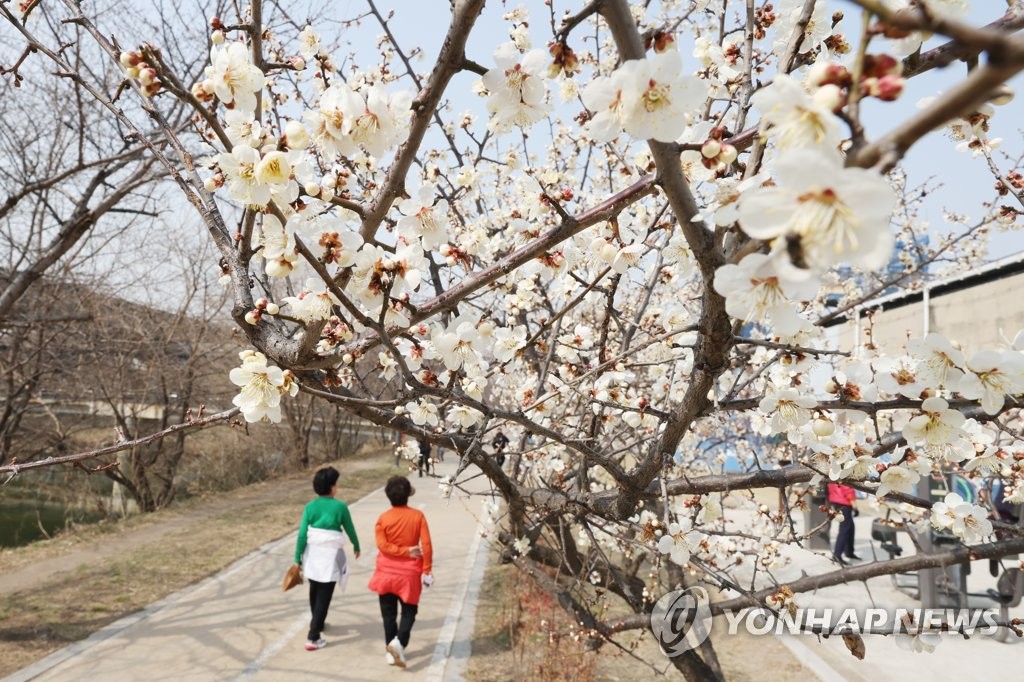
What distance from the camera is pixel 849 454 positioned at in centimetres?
183

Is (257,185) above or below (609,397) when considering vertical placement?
above

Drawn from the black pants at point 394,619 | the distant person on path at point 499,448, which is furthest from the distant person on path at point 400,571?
the distant person on path at point 499,448

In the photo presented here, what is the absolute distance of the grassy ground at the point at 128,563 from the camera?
4574 millimetres

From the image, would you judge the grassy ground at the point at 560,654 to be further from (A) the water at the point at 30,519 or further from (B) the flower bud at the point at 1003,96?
(A) the water at the point at 30,519

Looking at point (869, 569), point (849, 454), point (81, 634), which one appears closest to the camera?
point (849, 454)

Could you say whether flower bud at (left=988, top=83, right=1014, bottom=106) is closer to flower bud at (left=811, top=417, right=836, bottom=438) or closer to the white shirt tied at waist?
flower bud at (left=811, top=417, right=836, bottom=438)

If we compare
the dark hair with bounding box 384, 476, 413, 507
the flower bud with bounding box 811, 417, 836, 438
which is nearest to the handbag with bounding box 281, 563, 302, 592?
the dark hair with bounding box 384, 476, 413, 507

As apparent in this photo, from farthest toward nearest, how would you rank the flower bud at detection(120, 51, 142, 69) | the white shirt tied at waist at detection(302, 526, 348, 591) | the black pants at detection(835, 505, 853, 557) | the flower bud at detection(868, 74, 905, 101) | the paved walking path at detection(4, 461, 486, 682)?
the black pants at detection(835, 505, 853, 557), the white shirt tied at waist at detection(302, 526, 348, 591), the paved walking path at detection(4, 461, 486, 682), the flower bud at detection(120, 51, 142, 69), the flower bud at detection(868, 74, 905, 101)

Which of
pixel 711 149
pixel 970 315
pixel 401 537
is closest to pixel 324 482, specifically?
pixel 401 537

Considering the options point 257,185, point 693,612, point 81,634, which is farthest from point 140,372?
point 257,185

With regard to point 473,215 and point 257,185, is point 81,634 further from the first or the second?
point 257,185

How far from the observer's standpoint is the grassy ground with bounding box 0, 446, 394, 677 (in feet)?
15.0

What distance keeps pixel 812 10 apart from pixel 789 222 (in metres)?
0.98

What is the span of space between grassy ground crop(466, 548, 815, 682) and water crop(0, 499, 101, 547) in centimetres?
737
